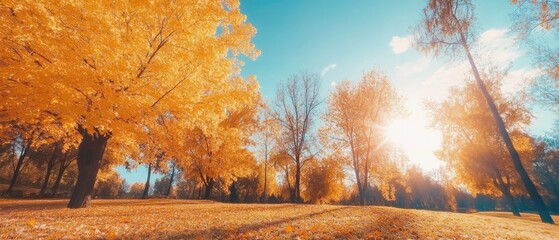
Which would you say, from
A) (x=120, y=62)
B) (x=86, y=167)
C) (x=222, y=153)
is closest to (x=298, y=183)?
(x=222, y=153)

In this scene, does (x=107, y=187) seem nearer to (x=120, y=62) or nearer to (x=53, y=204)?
(x=53, y=204)

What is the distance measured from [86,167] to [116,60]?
19.1 feet

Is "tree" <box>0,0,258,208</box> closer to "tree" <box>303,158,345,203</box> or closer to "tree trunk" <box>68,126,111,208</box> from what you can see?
"tree trunk" <box>68,126,111,208</box>

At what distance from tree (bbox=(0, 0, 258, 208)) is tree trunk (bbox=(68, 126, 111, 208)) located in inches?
11.0

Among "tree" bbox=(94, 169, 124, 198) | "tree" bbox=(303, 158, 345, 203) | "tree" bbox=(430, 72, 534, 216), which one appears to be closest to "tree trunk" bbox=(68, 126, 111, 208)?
"tree" bbox=(303, 158, 345, 203)

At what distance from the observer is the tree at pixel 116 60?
5.50 m

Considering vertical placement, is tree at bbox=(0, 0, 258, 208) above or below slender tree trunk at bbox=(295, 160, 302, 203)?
above

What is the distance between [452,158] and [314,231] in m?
26.9

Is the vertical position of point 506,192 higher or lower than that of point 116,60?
lower

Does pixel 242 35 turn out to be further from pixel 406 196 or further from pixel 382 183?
pixel 406 196

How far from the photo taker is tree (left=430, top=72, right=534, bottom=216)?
846 inches

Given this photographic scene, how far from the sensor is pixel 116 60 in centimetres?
602

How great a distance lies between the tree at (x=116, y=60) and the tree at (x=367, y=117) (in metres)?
13.8

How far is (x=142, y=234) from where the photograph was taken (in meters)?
4.88
